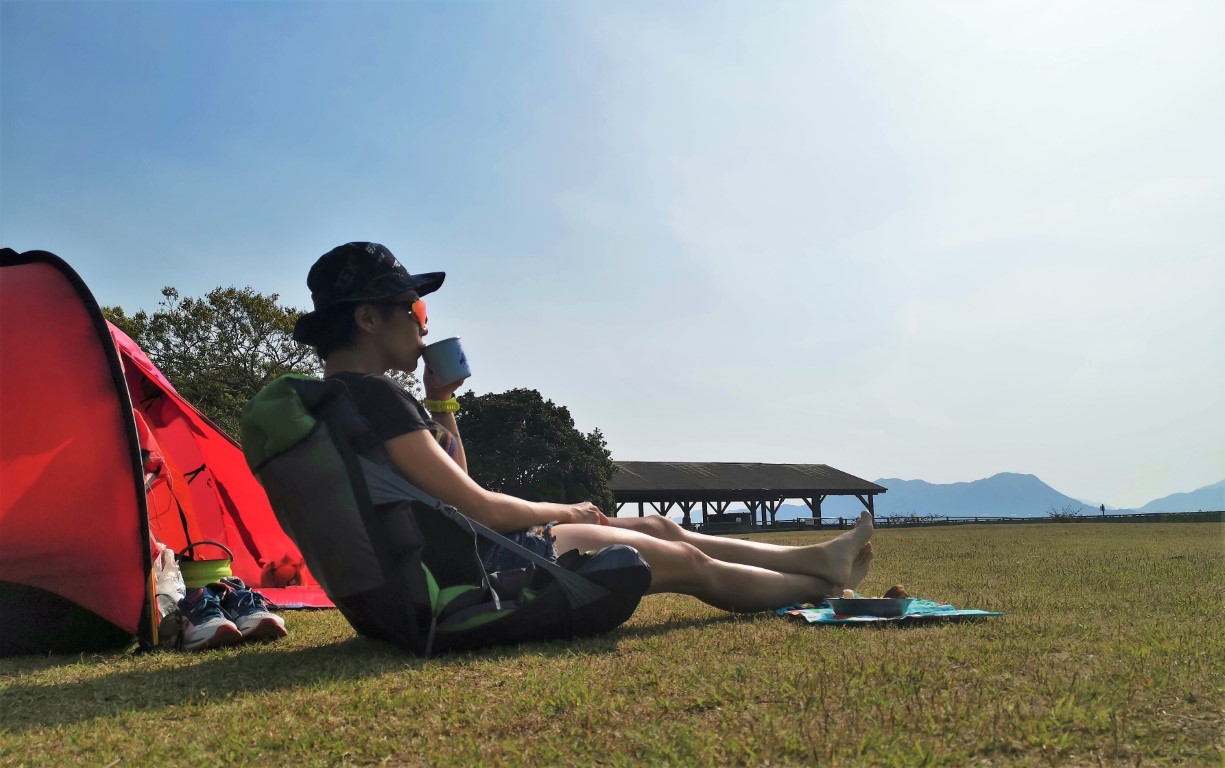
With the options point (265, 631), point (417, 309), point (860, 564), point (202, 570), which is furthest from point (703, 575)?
point (202, 570)

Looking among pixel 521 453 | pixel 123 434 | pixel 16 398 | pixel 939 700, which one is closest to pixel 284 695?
pixel 939 700

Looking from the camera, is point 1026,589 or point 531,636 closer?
point 531,636

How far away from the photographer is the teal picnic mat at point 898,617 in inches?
124

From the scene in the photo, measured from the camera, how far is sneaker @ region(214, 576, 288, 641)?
345 cm

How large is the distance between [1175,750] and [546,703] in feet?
4.29

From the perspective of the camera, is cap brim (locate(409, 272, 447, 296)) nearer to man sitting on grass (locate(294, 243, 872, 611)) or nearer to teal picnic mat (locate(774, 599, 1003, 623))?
man sitting on grass (locate(294, 243, 872, 611))

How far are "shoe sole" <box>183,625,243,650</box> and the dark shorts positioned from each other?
1.27 m

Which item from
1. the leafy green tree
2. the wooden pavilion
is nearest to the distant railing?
→ the wooden pavilion

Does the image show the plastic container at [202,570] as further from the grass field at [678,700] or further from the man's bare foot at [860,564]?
the man's bare foot at [860,564]

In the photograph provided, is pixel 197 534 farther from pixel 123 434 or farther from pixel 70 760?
pixel 70 760

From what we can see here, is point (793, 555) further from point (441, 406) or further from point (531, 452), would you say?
point (531, 452)

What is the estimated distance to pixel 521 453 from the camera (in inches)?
1060

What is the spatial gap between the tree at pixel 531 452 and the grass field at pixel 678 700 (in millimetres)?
22735

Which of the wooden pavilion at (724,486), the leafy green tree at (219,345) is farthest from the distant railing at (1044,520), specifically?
the leafy green tree at (219,345)
